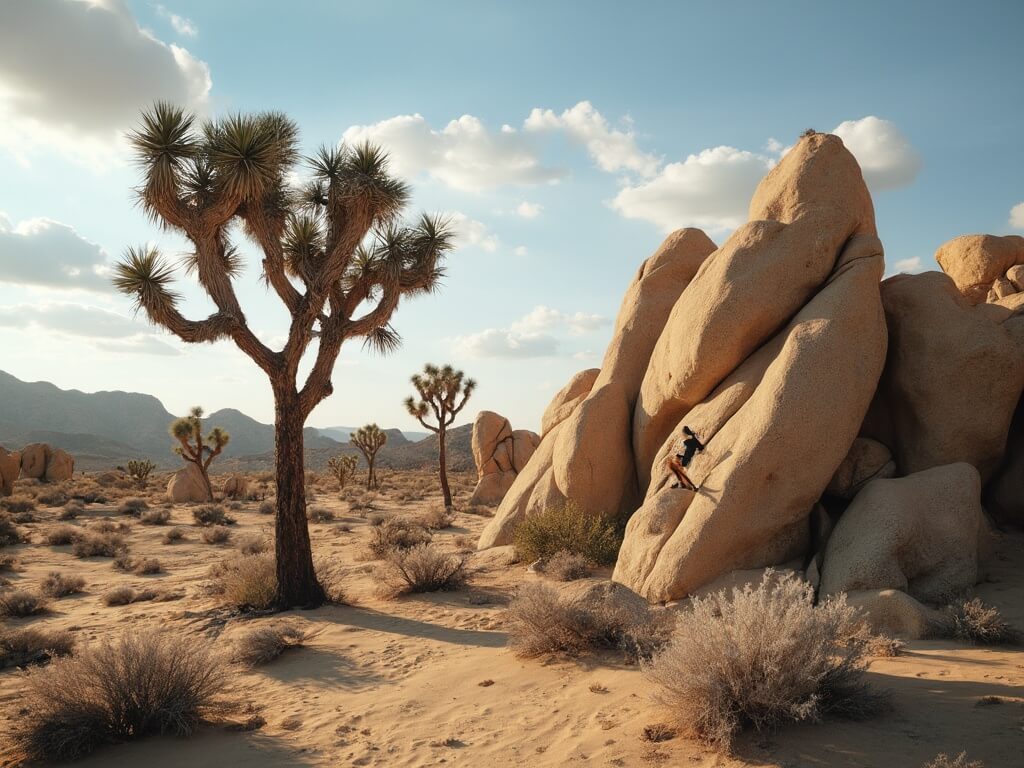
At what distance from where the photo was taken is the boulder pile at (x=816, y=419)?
8016 mm

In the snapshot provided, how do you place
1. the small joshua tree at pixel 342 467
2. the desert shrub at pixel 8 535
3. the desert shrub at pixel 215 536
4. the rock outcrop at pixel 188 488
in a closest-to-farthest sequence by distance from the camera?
1. the desert shrub at pixel 8 535
2. the desert shrub at pixel 215 536
3. the rock outcrop at pixel 188 488
4. the small joshua tree at pixel 342 467

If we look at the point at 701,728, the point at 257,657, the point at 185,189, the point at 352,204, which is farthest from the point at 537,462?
the point at 701,728

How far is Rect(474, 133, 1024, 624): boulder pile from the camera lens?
8.02 m

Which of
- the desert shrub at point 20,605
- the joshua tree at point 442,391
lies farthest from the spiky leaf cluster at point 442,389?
the desert shrub at point 20,605

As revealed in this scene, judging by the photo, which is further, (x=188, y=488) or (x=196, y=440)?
(x=196, y=440)

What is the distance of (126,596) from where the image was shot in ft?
36.6

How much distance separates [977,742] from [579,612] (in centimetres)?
346

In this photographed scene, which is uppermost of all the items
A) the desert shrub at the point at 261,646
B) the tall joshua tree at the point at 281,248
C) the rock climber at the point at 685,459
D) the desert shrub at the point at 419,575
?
the tall joshua tree at the point at 281,248

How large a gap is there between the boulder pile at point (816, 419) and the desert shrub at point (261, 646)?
14.5ft

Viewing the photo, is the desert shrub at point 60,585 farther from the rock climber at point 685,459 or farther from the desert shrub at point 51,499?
the desert shrub at point 51,499

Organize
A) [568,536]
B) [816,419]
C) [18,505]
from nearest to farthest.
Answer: [816,419]
[568,536]
[18,505]

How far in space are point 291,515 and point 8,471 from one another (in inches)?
967

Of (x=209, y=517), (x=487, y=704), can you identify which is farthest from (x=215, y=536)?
(x=487, y=704)

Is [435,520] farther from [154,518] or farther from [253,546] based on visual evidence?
[154,518]
